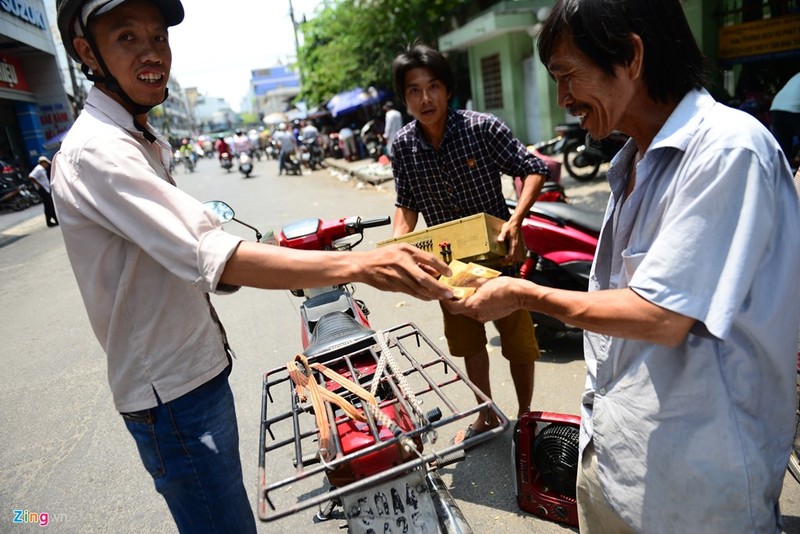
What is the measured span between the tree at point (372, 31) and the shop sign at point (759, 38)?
7.84 m

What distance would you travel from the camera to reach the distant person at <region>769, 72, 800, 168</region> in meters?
5.19

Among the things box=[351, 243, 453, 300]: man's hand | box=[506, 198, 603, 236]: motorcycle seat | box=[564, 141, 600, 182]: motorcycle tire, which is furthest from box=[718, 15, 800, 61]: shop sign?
box=[351, 243, 453, 300]: man's hand

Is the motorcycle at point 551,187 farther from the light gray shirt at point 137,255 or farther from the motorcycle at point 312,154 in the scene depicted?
the motorcycle at point 312,154

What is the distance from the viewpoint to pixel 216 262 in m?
1.29

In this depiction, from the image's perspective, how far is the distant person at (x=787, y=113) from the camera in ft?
17.0

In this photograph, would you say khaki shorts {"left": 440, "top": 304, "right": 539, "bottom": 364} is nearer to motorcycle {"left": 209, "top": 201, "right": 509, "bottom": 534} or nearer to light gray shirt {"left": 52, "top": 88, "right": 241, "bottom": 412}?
motorcycle {"left": 209, "top": 201, "right": 509, "bottom": 534}

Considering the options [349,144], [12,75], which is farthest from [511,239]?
[12,75]

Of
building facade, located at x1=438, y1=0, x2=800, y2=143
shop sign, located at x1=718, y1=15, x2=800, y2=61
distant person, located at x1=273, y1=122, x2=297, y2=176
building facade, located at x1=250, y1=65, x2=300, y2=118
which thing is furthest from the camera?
building facade, located at x1=250, y1=65, x2=300, y2=118

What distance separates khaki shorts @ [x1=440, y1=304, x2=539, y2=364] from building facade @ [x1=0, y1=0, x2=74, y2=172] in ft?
65.5

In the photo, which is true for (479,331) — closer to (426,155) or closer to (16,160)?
(426,155)

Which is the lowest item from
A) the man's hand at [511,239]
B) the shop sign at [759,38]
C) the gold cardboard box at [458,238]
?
the man's hand at [511,239]

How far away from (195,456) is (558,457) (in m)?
1.40

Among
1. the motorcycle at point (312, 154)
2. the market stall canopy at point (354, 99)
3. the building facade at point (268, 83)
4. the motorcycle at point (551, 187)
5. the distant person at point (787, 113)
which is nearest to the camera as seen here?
the motorcycle at point (551, 187)

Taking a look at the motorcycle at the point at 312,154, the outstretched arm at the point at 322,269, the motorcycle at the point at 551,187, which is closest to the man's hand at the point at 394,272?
the outstretched arm at the point at 322,269
